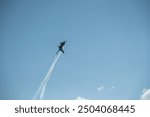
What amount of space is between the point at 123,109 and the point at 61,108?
30.6 feet

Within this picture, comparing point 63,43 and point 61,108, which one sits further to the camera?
point 63,43

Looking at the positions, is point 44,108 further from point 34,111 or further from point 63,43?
point 63,43

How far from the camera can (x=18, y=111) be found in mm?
42875

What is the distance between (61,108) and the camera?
42.5 metres

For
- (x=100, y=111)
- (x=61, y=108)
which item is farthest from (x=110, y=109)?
(x=61, y=108)

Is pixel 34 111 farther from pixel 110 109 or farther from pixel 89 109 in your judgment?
pixel 110 109

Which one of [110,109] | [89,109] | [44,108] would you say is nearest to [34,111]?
[44,108]

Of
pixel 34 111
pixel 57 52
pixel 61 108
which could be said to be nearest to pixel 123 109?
pixel 61 108

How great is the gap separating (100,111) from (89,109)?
1654 millimetres

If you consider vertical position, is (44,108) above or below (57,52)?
below

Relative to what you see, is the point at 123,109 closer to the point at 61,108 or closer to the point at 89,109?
the point at 89,109

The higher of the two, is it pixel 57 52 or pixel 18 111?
pixel 57 52

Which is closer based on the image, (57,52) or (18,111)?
(18,111)

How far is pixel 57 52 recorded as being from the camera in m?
67.6
